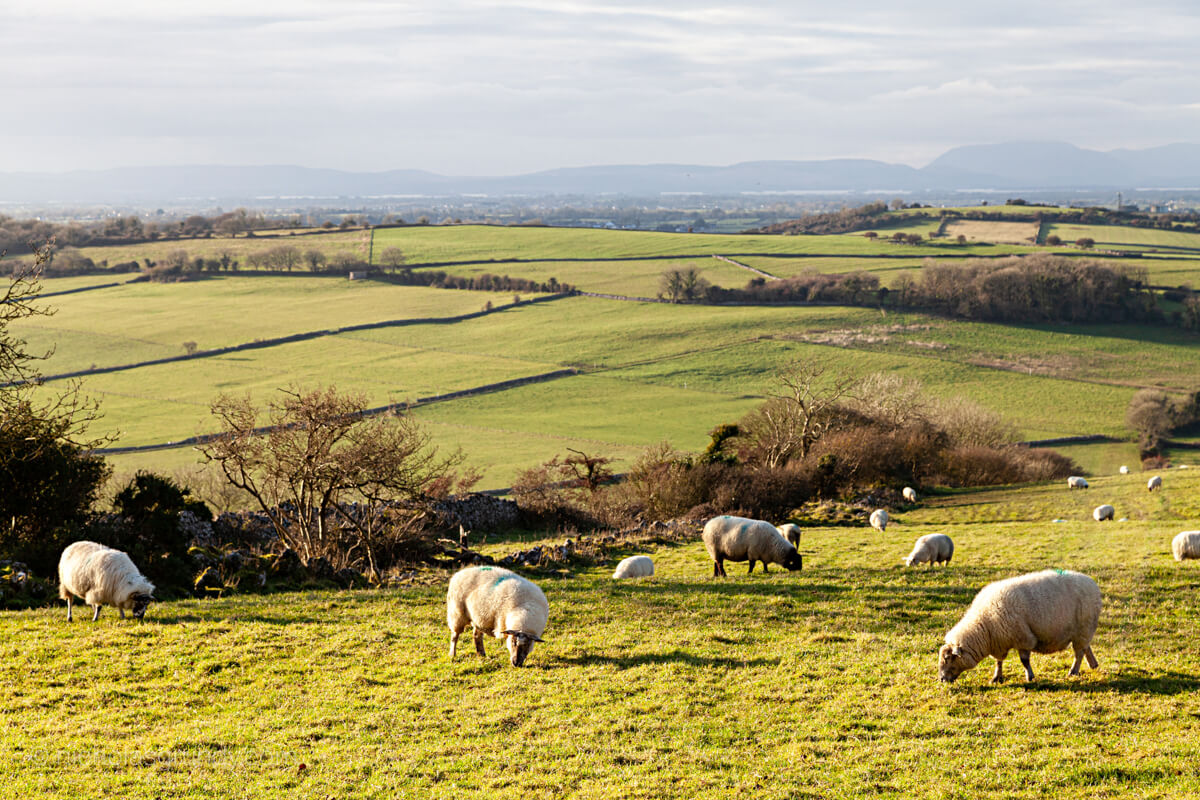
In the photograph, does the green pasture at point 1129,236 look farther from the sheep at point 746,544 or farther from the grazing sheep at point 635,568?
the sheep at point 746,544

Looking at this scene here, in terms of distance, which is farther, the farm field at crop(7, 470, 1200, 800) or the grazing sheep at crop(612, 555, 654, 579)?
the grazing sheep at crop(612, 555, 654, 579)

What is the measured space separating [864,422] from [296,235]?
5145 inches

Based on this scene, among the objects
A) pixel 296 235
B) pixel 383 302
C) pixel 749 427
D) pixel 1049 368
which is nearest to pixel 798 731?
pixel 749 427

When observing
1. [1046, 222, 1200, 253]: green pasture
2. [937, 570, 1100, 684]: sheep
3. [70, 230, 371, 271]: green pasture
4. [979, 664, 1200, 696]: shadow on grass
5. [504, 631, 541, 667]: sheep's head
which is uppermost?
[1046, 222, 1200, 253]: green pasture

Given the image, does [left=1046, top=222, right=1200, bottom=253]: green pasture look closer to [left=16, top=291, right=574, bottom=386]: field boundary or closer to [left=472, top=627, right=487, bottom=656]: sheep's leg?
[left=16, top=291, right=574, bottom=386]: field boundary

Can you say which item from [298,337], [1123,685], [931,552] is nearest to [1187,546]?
[931,552]

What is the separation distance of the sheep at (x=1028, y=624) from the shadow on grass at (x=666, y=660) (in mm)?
2888

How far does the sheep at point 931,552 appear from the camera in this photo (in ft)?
84.3

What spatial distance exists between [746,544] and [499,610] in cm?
924

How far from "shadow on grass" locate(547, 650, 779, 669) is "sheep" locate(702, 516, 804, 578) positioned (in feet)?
24.6

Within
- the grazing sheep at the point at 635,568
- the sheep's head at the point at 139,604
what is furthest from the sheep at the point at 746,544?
the sheep's head at the point at 139,604

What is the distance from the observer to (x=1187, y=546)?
23.5 metres

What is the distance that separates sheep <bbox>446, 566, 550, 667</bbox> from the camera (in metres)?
14.0

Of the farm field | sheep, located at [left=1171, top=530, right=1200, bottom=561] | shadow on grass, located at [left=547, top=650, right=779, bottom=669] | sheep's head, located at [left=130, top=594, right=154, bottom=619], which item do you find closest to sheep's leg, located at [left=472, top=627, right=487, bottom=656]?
the farm field
